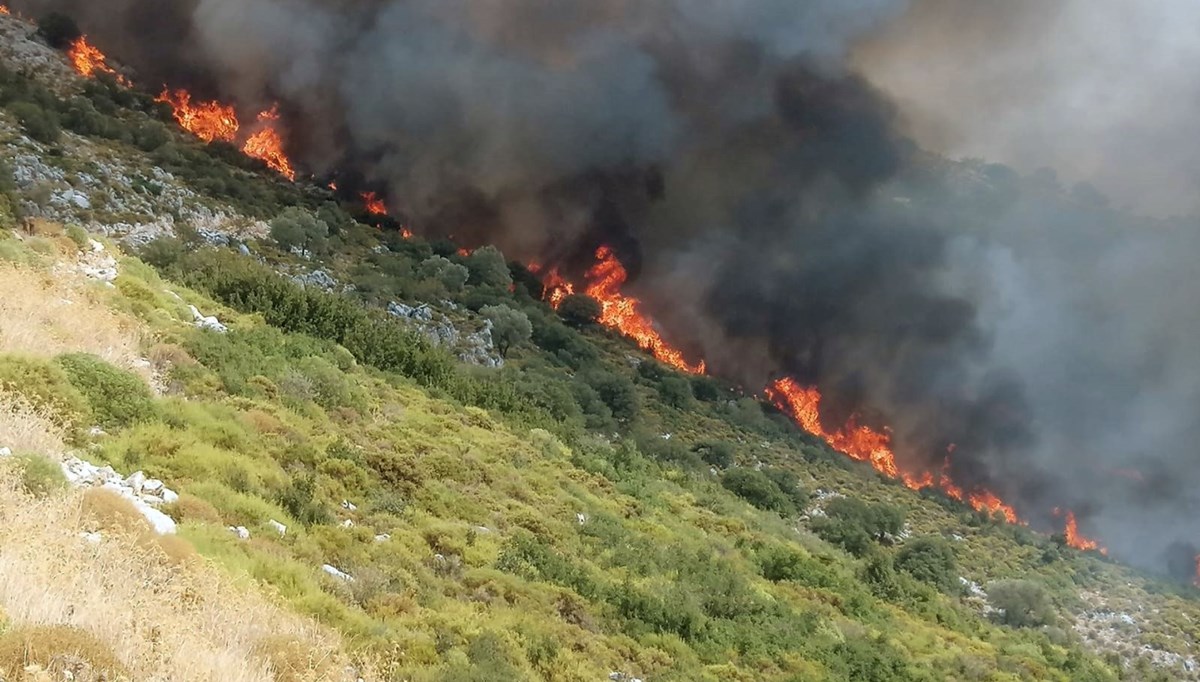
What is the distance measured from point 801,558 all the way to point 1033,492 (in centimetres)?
5835

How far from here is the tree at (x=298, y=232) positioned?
4966 cm

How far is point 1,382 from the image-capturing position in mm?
11484

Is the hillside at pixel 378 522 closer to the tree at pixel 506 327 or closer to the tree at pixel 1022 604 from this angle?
the tree at pixel 1022 604

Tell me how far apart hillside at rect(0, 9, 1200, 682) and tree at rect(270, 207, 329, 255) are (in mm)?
312

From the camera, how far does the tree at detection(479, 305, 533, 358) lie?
165 ft

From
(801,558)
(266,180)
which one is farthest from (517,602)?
(266,180)

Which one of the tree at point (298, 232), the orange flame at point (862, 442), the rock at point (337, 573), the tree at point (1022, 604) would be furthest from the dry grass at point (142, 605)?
the orange flame at point (862, 442)

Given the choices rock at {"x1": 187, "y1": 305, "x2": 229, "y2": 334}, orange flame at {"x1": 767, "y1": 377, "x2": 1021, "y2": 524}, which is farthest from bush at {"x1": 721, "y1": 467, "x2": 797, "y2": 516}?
orange flame at {"x1": 767, "y1": 377, "x2": 1021, "y2": 524}

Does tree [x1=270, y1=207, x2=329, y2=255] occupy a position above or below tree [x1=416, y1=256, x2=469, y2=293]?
below

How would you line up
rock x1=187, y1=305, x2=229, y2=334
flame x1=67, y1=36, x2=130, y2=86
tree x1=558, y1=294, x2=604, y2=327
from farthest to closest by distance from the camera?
tree x1=558, y1=294, x2=604, y2=327 < flame x1=67, y1=36, x2=130, y2=86 < rock x1=187, y1=305, x2=229, y2=334

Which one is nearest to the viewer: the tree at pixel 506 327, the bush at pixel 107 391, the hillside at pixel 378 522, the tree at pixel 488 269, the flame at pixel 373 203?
the hillside at pixel 378 522

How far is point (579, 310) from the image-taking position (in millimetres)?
76500

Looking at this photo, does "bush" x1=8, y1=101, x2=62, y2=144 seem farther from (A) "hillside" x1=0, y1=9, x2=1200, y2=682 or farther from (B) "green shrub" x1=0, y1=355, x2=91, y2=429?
(B) "green shrub" x1=0, y1=355, x2=91, y2=429

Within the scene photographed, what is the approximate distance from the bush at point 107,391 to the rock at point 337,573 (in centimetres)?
436
